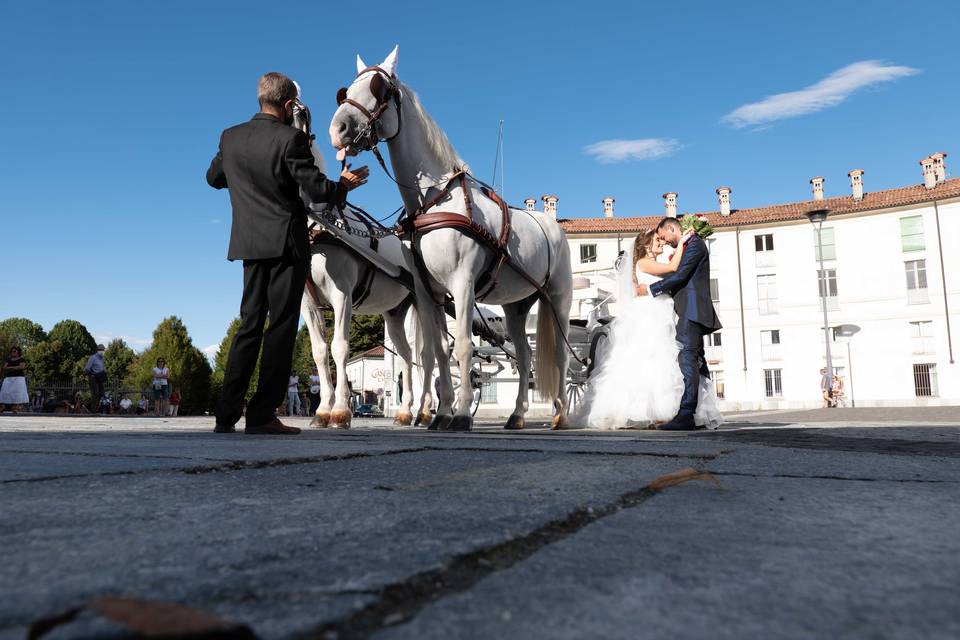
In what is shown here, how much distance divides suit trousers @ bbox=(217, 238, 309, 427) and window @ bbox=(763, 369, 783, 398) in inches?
1769

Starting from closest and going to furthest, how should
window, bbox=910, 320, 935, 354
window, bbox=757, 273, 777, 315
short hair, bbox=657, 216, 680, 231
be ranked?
1. short hair, bbox=657, 216, 680, 231
2. window, bbox=910, 320, 935, 354
3. window, bbox=757, 273, 777, 315

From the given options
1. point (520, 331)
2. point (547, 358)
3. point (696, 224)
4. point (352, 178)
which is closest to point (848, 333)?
point (696, 224)

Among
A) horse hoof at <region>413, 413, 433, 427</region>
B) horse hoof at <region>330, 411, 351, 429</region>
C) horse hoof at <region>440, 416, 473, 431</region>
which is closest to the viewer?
horse hoof at <region>440, 416, 473, 431</region>

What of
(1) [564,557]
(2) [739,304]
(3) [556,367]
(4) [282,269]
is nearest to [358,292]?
(3) [556,367]

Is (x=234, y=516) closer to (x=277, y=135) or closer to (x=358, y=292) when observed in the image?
(x=277, y=135)

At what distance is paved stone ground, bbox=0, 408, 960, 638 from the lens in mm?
761

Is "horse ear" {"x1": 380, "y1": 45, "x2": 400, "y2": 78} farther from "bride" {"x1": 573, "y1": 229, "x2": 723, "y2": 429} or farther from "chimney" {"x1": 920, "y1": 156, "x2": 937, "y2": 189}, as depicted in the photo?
"chimney" {"x1": 920, "y1": 156, "x2": 937, "y2": 189}

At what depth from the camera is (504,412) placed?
3828 cm

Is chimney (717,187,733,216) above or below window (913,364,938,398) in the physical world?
above

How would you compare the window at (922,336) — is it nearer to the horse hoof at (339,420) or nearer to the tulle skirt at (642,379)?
the tulle skirt at (642,379)

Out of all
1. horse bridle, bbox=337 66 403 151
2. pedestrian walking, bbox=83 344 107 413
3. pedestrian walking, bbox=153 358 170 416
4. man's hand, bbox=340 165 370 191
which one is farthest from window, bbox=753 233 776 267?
man's hand, bbox=340 165 370 191

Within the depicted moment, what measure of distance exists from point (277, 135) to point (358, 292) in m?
2.86

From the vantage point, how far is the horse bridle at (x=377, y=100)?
5.60m

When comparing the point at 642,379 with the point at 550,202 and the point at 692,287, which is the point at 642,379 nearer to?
the point at 692,287
